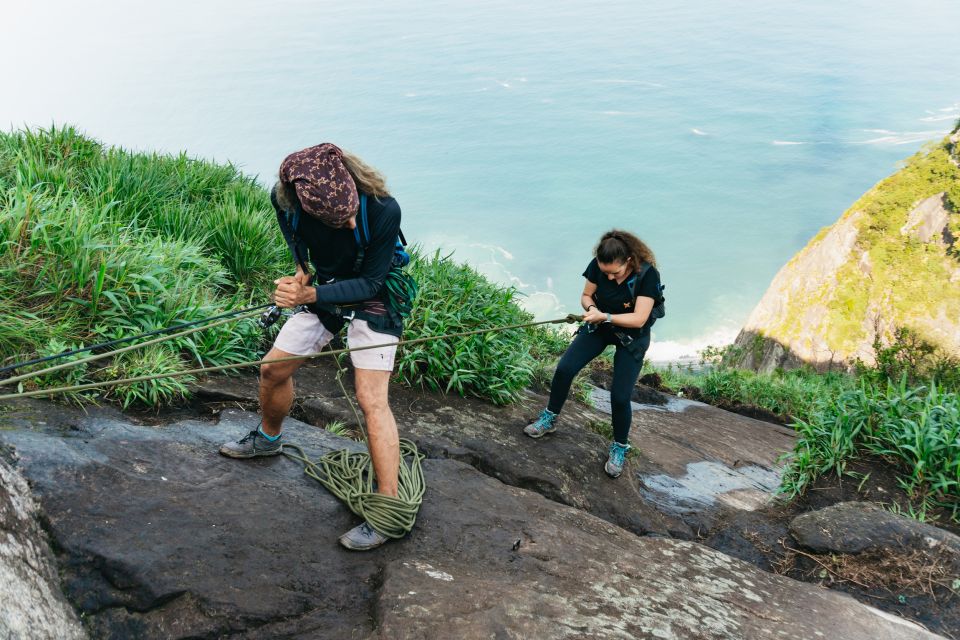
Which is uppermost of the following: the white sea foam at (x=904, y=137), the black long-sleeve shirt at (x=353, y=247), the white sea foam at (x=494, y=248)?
the white sea foam at (x=904, y=137)

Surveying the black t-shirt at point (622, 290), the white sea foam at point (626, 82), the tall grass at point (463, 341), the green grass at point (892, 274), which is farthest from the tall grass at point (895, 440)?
the white sea foam at point (626, 82)

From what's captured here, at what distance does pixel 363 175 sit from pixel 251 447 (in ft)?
5.01

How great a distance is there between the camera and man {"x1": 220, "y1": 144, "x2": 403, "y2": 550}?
8.61 ft

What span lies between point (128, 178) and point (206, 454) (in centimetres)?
404

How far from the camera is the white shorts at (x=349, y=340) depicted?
9.67ft

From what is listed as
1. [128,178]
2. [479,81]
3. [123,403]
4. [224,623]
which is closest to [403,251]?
[224,623]

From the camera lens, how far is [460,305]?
5652 millimetres

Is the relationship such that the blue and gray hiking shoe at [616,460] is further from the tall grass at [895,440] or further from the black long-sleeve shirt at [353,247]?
the black long-sleeve shirt at [353,247]

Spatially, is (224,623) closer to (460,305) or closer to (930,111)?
(460,305)

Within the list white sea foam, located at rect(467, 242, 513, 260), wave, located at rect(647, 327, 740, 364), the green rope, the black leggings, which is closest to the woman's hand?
the black leggings

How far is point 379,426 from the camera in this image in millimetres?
2953

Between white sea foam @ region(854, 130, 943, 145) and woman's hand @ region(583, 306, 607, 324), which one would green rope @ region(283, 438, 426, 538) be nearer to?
woman's hand @ region(583, 306, 607, 324)

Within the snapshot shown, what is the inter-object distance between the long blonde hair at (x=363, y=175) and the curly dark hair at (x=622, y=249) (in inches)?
67.6

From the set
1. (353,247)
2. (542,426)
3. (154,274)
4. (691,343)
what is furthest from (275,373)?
(691,343)
